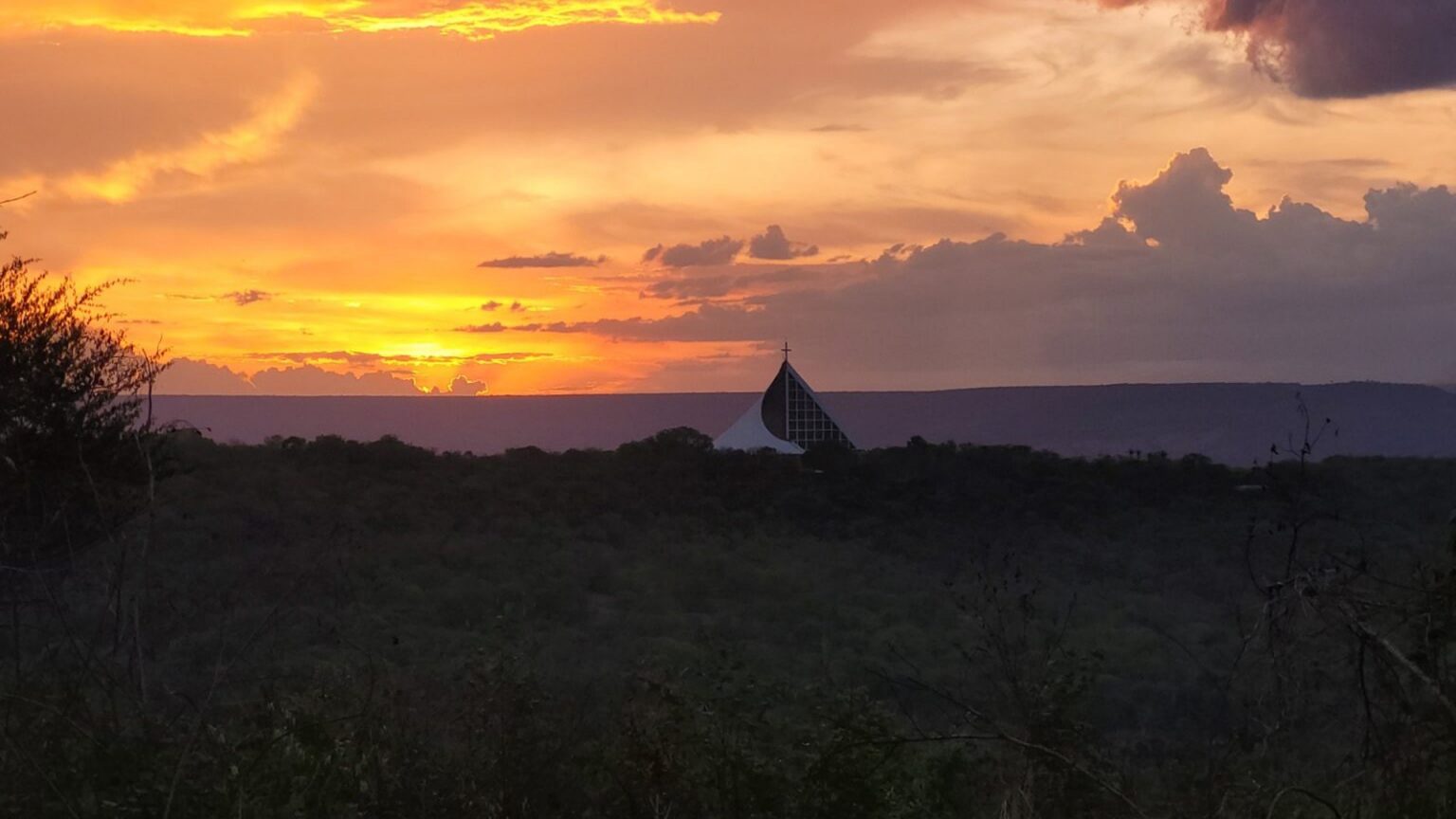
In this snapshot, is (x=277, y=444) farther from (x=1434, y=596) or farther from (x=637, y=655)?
(x=1434, y=596)

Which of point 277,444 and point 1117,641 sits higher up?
point 277,444

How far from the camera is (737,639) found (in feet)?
74.9

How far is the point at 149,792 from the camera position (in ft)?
18.5

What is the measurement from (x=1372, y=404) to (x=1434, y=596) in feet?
294

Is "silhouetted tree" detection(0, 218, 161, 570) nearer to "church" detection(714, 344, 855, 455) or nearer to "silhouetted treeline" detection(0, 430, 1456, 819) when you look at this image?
"silhouetted treeline" detection(0, 430, 1456, 819)

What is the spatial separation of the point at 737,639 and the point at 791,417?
27.7 m

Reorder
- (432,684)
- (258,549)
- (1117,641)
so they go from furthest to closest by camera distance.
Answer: (258,549), (1117,641), (432,684)

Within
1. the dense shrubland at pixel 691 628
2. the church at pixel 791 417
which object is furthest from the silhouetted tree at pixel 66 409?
the church at pixel 791 417

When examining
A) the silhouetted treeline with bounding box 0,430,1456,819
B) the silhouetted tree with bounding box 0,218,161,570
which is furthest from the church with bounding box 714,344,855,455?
the silhouetted tree with bounding box 0,218,161,570

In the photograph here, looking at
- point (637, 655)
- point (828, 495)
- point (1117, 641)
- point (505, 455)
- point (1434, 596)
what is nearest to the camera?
point (1434, 596)

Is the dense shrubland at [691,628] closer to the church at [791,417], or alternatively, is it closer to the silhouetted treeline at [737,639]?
the silhouetted treeline at [737,639]

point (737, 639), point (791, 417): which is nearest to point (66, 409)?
point (737, 639)

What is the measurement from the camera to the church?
4947cm

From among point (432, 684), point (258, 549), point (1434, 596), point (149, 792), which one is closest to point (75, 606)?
point (258, 549)
